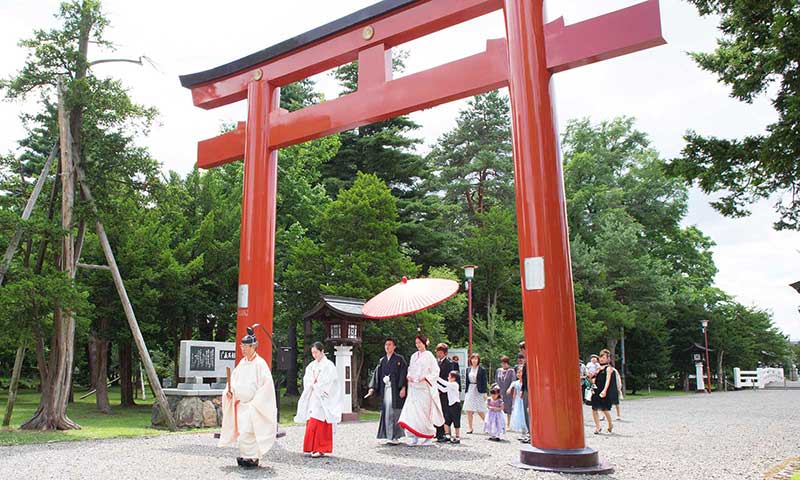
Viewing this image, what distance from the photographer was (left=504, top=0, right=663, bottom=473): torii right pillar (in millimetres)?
6555

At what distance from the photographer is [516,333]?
22484 mm

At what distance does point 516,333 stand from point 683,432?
11.1m

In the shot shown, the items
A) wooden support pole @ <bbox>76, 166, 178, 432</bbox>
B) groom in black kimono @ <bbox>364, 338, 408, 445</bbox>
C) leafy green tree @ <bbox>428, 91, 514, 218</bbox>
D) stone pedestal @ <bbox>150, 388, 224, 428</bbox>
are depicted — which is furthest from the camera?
leafy green tree @ <bbox>428, 91, 514, 218</bbox>

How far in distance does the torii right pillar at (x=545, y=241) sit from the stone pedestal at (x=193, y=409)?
27.8ft

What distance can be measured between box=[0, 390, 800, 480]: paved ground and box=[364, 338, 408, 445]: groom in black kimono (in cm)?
28

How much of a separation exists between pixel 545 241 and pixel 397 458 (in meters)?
3.44

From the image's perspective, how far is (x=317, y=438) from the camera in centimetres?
804

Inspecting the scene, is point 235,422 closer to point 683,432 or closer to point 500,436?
point 500,436

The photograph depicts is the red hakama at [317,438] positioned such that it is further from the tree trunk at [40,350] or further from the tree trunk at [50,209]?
the tree trunk at [50,209]

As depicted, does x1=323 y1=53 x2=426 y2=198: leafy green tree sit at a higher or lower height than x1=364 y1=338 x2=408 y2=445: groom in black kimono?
higher

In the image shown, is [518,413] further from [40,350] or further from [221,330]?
[221,330]

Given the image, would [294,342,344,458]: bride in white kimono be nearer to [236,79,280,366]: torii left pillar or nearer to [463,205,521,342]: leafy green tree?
[236,79,280,366]: torii left pillar

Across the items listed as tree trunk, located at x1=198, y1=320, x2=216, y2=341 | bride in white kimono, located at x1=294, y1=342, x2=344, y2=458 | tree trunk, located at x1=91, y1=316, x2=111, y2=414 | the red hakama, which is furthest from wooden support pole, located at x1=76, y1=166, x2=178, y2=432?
tree trunk, located at x1=198, y1=320, x2=216, y2=341

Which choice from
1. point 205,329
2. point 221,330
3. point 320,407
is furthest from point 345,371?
point 205,329
